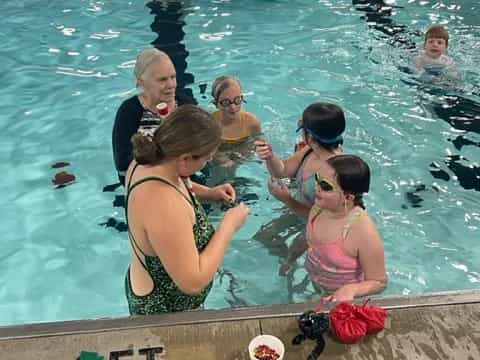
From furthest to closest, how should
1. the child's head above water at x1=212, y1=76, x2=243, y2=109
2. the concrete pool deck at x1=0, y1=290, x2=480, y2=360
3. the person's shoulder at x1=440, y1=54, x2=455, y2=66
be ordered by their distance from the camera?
1. the person's shoulder at x1=440, y1=54, x2=455, y2=66
2. the child's head above water at x1=212, y1=76, x2=243, y2=109
3. the concrete pool deck at x1=0, y1=290, x2=480, y2=360

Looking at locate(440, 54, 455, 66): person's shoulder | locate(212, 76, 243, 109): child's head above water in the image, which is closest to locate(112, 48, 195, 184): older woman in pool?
locate(212, 76, 243, 109): child's head above water

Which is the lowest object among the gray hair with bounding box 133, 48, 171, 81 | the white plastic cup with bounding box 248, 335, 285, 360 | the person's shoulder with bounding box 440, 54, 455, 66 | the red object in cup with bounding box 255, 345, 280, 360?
the person's shoulder with bounding box 440, 54, 455, 66

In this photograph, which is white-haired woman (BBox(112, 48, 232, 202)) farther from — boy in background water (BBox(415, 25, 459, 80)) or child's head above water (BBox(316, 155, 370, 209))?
boy in background water (BBox(415, 25, 459, 80))

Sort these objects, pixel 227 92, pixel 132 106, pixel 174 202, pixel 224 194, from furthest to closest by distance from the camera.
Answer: pixel 227 92
pixel 132 106
pixel 224 194
pixel 174 202

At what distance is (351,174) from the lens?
327 centimetres

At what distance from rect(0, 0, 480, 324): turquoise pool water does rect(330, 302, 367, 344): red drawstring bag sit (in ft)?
4.57

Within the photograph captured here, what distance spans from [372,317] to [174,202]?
1119mm

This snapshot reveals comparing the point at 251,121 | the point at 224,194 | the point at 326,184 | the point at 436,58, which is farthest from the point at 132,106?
the point at 436,58

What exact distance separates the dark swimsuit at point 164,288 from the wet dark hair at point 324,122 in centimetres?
110

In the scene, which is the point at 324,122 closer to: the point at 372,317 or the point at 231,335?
the point at 372,317

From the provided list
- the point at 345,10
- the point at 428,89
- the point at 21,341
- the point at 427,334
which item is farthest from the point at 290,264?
the point at 345,10

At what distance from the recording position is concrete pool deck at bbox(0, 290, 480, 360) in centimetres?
275

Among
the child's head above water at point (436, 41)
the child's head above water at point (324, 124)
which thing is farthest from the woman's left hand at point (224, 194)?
the child's head above water at point (436, 41)

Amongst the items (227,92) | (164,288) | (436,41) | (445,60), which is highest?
(227,92)
